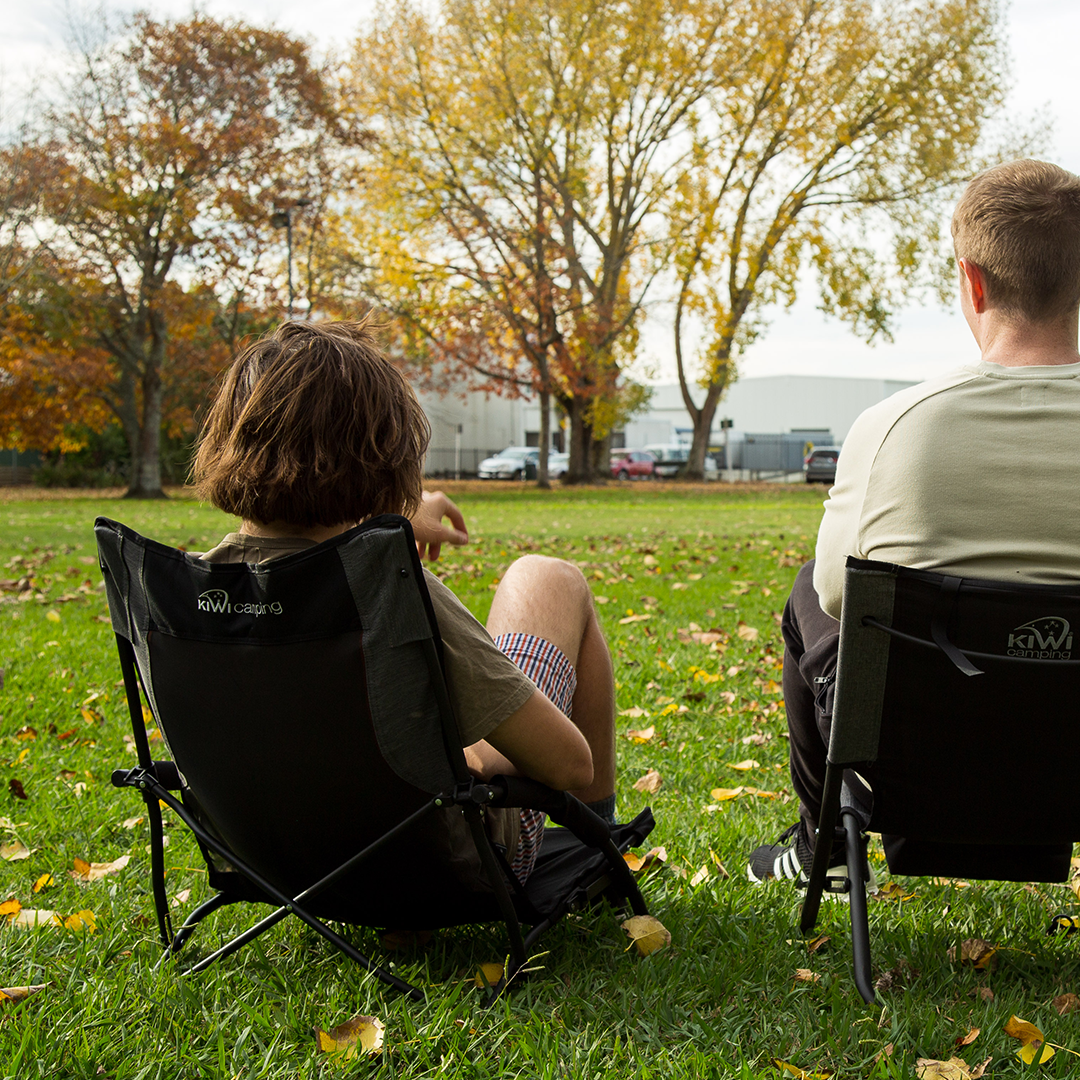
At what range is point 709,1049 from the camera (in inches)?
79.2

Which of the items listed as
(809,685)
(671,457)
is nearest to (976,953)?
(809,685)

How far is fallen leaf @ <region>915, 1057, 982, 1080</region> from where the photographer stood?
1.87m

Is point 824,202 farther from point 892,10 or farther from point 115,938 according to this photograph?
point 115,938

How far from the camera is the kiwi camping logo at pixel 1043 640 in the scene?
1.85 meters

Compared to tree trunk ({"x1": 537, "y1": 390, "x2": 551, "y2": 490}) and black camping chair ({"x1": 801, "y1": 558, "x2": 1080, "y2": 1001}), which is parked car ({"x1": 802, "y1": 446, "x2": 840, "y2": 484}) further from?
black camping chair ({"x1": 801, "y1": 558, "x2": 1080, "y2": 1001})

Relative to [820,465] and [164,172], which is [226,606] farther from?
[820,465]

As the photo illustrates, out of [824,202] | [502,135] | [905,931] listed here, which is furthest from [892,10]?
[905,931]

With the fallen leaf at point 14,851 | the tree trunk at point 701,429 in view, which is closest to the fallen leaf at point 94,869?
the fallen leaf at point 14,851

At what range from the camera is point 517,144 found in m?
28.4

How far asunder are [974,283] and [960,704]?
34.4 inches

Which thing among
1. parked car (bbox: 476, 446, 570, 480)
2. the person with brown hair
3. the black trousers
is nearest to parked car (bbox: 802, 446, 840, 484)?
parked car (bbox: 476, 446, 570, 480)

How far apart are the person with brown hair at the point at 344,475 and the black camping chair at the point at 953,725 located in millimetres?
558

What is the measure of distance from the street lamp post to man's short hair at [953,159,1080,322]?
82.7 ft

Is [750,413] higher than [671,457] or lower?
higher
